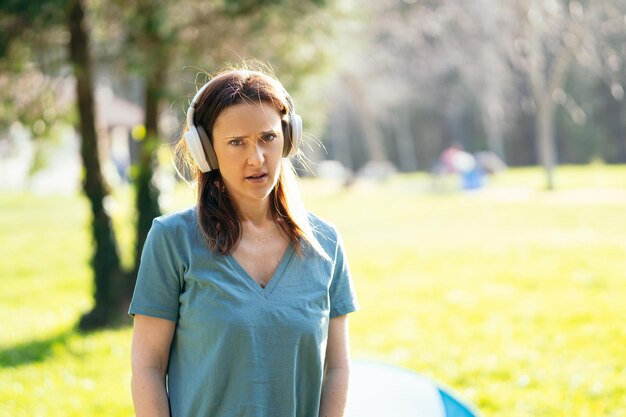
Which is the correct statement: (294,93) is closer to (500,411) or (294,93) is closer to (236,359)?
(500,411)

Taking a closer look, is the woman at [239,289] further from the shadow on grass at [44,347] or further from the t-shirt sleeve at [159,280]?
the shadow on grass at [44,347]

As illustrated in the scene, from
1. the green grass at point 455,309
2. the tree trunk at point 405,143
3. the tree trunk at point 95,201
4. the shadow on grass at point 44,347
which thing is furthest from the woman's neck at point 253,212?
the tree trunk at point 405,143

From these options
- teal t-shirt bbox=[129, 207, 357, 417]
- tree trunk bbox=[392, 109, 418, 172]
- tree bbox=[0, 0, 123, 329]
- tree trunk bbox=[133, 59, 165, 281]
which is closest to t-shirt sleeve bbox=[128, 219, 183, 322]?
teal t-shirt bbox=[129, 207, 357, 417]

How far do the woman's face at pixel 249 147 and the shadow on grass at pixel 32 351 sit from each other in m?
5.25

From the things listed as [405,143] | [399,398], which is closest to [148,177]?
[399,398]

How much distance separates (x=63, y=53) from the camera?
827 centimetres

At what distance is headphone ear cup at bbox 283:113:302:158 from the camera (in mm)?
2121

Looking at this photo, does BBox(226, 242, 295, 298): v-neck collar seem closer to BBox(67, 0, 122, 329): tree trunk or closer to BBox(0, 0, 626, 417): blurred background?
BBox(0, 0, 626, 417): blurred background

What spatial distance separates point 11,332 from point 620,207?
491 inches

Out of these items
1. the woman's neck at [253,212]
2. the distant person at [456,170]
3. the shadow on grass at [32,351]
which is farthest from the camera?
the distant person at [456,170]

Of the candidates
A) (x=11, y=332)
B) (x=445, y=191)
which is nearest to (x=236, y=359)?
(x=11, y=332)

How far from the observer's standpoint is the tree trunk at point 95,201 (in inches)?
291

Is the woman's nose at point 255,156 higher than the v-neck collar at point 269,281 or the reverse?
higher

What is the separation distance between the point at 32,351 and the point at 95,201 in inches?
62.1
